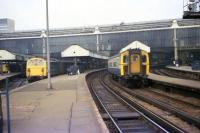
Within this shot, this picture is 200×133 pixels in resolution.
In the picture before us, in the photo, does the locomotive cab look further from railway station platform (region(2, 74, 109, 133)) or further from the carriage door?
railway station platform (region(2, 74, 109, 133))

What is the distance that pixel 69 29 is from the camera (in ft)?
381

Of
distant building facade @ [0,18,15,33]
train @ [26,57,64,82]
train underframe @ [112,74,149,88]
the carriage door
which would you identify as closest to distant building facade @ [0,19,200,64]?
distant building facade @ [0,18,15,33]

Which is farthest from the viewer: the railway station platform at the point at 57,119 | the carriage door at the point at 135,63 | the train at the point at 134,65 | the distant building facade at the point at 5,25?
the distant building facade at the point at 5,25

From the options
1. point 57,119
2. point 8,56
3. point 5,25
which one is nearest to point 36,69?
point 8,56

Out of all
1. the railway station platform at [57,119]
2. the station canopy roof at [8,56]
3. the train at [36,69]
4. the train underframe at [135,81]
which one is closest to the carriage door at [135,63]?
the train underframe at [135,81]

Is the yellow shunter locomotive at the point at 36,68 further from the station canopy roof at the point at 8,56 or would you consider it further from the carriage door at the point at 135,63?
the carriage door at the point at 135,63

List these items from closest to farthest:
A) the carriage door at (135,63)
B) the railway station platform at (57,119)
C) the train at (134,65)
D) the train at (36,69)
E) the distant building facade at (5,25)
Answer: the railway station platform at (57,119), the train at (134,65), the carriage door at (135,63), the train at (36,69), the distant building facade at (5,25)

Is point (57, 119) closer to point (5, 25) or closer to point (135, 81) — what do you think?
point (135, 81)

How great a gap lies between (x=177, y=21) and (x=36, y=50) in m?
36.5

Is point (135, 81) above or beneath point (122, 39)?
beneath

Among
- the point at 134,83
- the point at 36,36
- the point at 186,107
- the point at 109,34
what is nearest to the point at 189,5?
the point at 186,107

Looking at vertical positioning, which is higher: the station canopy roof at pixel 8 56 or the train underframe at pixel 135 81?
the station canopy roof at pixel 8 56

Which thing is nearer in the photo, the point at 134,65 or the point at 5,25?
the point at 134,65

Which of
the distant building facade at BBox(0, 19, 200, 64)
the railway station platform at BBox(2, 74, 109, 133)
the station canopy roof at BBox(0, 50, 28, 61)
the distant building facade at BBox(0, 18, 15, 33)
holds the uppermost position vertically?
the distant building facade at BBox(0, 18, 15, 33)
